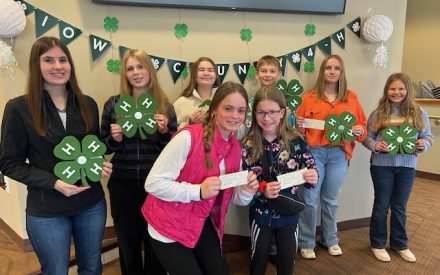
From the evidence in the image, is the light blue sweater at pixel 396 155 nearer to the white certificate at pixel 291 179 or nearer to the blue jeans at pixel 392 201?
the blue jeans at pixel 392 201

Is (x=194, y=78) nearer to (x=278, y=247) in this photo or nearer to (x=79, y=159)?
(x=79, y=159)

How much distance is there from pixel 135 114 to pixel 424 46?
4.87 m

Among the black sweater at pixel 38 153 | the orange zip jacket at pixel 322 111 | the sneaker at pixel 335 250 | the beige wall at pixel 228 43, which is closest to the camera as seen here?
the black sweater at pixel 38 153

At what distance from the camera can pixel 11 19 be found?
1836 millimetres

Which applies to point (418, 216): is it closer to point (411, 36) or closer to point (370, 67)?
point (370, 67)

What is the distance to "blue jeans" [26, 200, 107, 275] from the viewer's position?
142 cm

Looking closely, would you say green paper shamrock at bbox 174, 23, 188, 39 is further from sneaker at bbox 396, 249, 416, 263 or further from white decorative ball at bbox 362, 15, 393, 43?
sneaker at bbox 396, 249, 416, 263

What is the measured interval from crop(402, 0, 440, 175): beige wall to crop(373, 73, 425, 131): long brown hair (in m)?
2.64

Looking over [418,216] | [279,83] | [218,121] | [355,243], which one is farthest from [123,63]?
[418,216]

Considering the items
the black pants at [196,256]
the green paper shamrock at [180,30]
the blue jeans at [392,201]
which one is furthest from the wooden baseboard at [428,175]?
the black pants at [196,256]

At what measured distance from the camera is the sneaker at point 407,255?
2557 millimetres

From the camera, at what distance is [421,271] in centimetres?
243

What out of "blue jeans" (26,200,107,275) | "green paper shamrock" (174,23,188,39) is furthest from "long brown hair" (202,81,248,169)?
"green paper shamrock" (174,23,188,39)

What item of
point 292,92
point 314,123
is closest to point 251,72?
point 292,92
